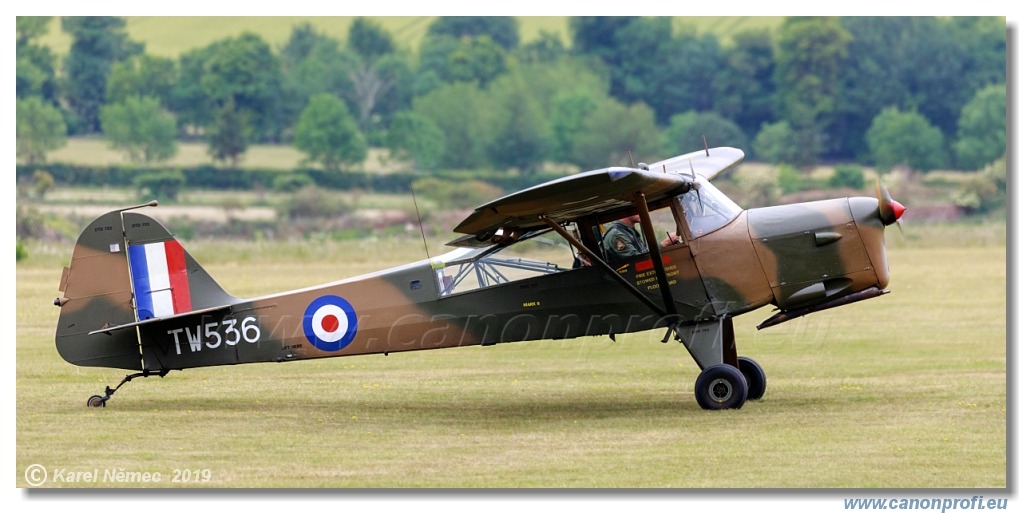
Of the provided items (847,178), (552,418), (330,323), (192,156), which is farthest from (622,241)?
(192,156)

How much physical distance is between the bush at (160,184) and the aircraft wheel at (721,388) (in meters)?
50.6

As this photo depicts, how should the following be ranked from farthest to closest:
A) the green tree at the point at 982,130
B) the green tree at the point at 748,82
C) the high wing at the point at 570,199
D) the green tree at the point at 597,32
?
the green tree at the point at 597,32
the green tree at the point at 748,82
the green tree at the point at 982,130
the high wing at the point at 570,199

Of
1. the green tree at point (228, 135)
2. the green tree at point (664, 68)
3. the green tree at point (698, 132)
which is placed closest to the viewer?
the green tree at point (228, 135)

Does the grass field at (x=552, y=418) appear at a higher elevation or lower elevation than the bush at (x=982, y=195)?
higher

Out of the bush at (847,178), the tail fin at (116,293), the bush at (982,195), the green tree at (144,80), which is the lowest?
the bush at (982,195)

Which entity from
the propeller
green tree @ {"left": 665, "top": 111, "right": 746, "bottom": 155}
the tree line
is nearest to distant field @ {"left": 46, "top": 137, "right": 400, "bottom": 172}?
the tree line

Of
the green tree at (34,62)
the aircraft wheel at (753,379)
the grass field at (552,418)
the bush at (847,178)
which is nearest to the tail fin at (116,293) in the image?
the grass field at (552,418)

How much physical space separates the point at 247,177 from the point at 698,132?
24908mm

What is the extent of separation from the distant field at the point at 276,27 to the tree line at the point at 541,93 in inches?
61.4

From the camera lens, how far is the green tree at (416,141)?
225ft

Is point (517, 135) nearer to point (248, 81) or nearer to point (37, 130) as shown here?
point (248, 81)

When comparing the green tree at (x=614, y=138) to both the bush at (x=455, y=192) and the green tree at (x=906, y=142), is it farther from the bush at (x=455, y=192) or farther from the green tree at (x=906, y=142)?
the green tree at (x=906, y=142)

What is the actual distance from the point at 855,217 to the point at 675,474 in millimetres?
3820

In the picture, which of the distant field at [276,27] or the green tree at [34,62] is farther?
the distant field at [276,27]
